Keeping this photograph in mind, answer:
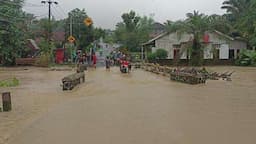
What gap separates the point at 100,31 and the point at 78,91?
2234 inches

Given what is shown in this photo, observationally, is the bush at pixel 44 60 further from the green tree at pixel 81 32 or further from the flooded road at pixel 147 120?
the flooded road at pixel 147 120

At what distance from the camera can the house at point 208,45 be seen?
5462 centimetres

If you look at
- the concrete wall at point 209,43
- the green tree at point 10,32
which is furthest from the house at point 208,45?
the green tree at point 10,32

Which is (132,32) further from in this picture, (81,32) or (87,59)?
(87,59)

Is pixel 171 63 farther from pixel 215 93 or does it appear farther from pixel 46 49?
pixel 215 93

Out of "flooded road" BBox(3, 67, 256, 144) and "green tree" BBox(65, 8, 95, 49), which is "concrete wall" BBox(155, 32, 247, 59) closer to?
"green tree" BBox(65, 8, 95, 49)

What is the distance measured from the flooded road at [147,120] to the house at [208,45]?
34.3 metres

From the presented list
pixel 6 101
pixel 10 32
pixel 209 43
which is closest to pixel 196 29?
pixel 209 43

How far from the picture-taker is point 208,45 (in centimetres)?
5528

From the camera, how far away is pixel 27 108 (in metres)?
16.6

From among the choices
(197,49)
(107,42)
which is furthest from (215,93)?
(107,42)

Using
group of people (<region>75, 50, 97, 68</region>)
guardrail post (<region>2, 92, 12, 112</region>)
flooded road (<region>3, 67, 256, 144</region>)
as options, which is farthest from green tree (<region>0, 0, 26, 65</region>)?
guardrail post (<region>2, 92, 12, 112</region>)

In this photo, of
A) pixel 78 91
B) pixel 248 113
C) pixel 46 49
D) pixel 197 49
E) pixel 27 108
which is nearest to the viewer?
pixel 248 113

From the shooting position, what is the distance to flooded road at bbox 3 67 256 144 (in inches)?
411
